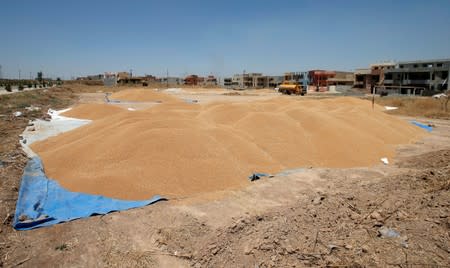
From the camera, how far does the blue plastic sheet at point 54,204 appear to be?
11.7 ft

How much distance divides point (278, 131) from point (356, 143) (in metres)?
1.92

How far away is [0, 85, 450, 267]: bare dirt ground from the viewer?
8.70 feet

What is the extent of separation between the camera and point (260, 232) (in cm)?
306

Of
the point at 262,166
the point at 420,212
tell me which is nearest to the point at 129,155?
the point at 262,166

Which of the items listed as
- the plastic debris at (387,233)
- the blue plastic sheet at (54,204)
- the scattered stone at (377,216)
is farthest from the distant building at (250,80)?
the plastic debris at (387,233)

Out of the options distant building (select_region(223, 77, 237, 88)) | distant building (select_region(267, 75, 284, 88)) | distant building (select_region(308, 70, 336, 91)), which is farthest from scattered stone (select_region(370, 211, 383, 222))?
distant building (select_region(223, 77, 237, 88))

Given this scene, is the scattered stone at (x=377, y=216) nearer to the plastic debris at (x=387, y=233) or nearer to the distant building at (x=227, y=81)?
the plastic debris at (x=387, y=233)

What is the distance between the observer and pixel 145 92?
23.2 metres

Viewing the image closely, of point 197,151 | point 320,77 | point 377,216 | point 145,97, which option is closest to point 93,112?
point 197,151

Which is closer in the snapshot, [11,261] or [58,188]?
[11,261]

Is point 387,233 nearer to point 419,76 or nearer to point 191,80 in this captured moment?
point 419,76

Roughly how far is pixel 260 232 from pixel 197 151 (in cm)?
263

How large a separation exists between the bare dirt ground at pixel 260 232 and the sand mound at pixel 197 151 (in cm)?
58

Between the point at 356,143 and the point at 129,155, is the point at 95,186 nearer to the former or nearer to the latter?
the point at 129,155
